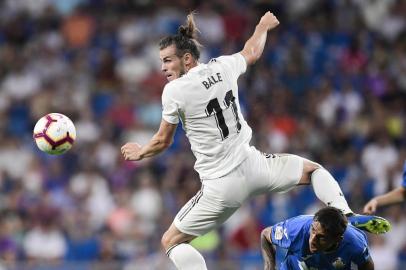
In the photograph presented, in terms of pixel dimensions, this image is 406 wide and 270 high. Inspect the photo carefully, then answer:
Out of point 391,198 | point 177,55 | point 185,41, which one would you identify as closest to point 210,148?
point 177,55

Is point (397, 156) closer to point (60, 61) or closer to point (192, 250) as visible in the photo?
point (60, 61)

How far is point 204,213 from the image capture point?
7926 mm

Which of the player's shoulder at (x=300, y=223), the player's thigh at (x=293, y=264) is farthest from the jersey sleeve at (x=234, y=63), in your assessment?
the player's thigh at (x=293, y=264)

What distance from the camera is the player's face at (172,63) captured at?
7.84 meters

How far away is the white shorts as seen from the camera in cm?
785

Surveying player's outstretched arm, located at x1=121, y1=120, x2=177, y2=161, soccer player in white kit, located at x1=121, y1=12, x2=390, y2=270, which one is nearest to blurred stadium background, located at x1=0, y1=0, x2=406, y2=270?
soccer player in white kit, located at x1=121, y1=12, x2=390, y2=270

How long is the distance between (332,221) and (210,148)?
4.22ft

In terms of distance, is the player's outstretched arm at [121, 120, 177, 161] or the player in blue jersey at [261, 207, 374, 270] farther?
the player's outstretched arm at [121, 120, 177, 161]

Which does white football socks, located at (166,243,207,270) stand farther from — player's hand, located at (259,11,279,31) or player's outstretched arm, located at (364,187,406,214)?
player's hand, located at (259,11,279,31)

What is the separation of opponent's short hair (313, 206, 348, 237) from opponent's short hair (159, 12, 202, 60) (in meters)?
1.79

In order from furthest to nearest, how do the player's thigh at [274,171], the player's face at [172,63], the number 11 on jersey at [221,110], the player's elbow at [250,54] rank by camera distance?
the player's elbow at [250,54] → the player's thigh at [274,171] → the player's face at [172,63] → the number 11 on jersey at [221,110]

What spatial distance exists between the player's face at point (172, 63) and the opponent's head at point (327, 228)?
67.8 inches

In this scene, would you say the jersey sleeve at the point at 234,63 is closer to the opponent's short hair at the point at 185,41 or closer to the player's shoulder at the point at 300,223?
the opponent's short hair at the point at 185,41

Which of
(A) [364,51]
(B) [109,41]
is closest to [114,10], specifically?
(B) [109,41]
